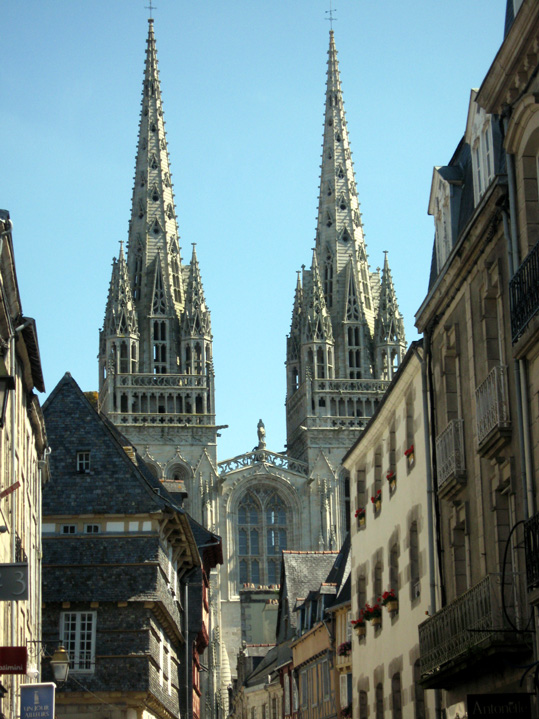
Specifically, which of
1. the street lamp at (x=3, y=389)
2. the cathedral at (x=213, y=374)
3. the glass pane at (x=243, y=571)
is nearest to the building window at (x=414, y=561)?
the street lamp at (x=3, y=389)

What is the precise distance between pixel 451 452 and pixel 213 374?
79181mm

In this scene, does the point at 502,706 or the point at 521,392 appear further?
the point at 521,392

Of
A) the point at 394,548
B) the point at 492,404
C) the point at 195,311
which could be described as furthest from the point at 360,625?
the point at 195,311

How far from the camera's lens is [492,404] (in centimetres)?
1981

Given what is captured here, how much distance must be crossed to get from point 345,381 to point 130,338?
50.3 feet

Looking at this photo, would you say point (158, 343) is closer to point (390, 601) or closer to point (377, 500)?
point (377, 500)

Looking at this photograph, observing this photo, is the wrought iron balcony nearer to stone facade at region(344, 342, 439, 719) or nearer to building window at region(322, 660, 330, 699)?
stone facade at region(344, 342, 439, 719)

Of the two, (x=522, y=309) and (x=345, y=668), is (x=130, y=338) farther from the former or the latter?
(x=522, y=309)

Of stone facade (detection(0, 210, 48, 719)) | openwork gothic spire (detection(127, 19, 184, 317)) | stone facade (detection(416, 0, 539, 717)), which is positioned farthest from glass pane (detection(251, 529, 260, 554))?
stone facade (detection(416, 0, 539, 717))

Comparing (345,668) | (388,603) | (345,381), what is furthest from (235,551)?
(388,603)

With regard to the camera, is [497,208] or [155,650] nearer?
[497,208]

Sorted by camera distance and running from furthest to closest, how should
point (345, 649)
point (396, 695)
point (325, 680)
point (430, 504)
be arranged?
point (325, 680) < point (345, 649) < point (396, 695) < point (430, 504)

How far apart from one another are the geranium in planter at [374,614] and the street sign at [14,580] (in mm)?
13449

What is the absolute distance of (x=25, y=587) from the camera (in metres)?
18.0
